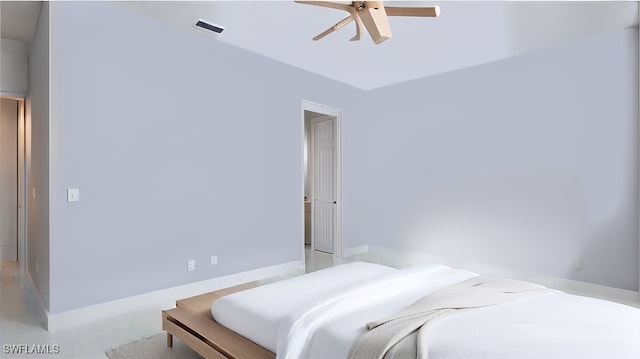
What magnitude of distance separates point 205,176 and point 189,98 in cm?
80

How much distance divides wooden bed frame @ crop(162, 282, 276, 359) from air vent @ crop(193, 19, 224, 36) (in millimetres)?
2497

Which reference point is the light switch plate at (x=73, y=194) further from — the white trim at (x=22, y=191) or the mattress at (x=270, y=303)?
the white trim at (x=22, y=191)

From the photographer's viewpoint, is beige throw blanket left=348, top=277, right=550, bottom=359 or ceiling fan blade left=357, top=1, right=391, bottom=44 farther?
ceiling fan blade left=357, top=1, right=391, bottom=44

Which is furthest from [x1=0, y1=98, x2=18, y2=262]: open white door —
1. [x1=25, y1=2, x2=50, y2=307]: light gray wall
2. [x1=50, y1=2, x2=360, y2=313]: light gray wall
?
[x1=50, y1=2, x2=360, y2=313]: light gray wall

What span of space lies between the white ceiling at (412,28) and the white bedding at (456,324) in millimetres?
2391

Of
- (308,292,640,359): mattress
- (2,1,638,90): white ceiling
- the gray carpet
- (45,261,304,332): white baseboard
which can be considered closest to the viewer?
(308,292,640,359): mattress

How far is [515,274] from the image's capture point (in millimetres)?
4465

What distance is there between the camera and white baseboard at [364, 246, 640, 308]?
3.73 metres

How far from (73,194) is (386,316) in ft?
8.69

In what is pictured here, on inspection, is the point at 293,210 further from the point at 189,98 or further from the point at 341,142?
the point at 189,98

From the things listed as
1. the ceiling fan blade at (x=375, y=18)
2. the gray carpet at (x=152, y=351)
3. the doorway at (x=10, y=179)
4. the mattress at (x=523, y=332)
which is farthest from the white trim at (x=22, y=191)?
the mattress at (x=523, y=332)

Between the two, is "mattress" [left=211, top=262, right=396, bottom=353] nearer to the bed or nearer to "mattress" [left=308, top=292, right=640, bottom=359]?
the bed

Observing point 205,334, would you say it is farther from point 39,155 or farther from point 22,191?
point 22,191

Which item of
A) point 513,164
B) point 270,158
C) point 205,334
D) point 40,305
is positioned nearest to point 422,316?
point 205,334
